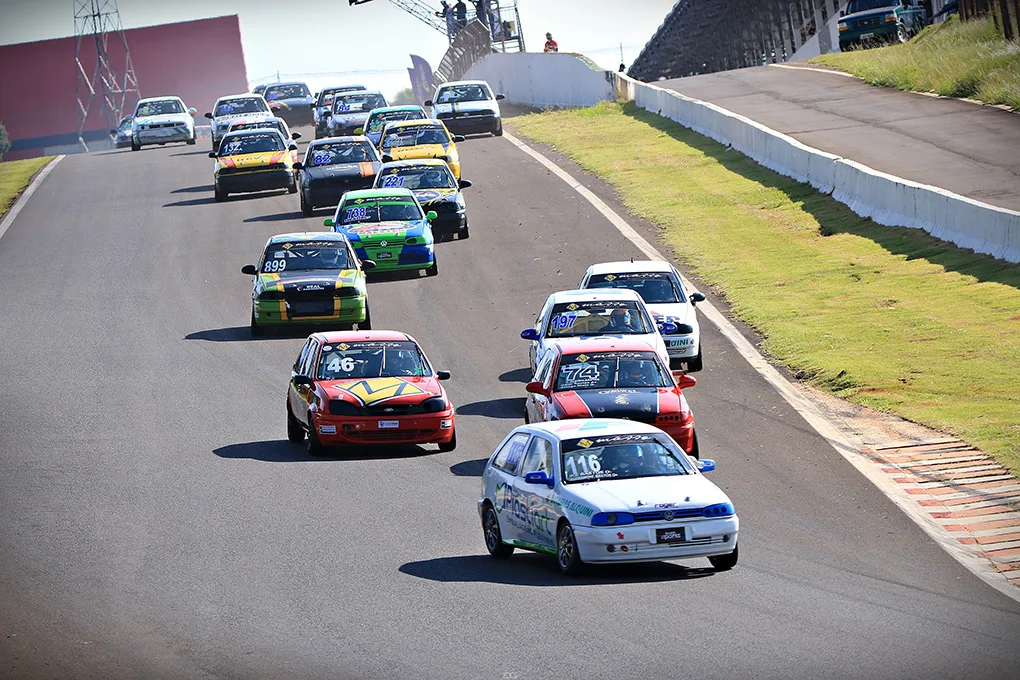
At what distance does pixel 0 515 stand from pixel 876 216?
2196 cm

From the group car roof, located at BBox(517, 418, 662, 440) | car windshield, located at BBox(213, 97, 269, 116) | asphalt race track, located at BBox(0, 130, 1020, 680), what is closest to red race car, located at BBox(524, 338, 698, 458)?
asphalt race track, located at BBox(0, 130, 1020, 680)

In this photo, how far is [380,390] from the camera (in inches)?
774

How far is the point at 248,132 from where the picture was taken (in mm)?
42000

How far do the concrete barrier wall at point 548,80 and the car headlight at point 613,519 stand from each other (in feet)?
155

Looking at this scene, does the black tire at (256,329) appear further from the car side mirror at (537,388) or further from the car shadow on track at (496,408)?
the car side mirror at (537,388)

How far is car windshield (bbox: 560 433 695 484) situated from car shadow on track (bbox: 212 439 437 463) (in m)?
5.65

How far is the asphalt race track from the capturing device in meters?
10.6

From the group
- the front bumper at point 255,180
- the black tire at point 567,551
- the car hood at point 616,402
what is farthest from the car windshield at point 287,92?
the black tire at point 567,551

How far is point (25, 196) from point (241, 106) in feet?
36.0

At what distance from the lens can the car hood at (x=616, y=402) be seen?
1838cm

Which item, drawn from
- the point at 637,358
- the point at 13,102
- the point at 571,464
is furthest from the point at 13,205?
the point at 13,102

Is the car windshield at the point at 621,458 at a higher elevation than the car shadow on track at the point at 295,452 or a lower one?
higher

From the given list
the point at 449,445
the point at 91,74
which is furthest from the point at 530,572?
the point at 91,74

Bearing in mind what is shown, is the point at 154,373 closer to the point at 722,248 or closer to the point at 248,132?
the point at 722,248
